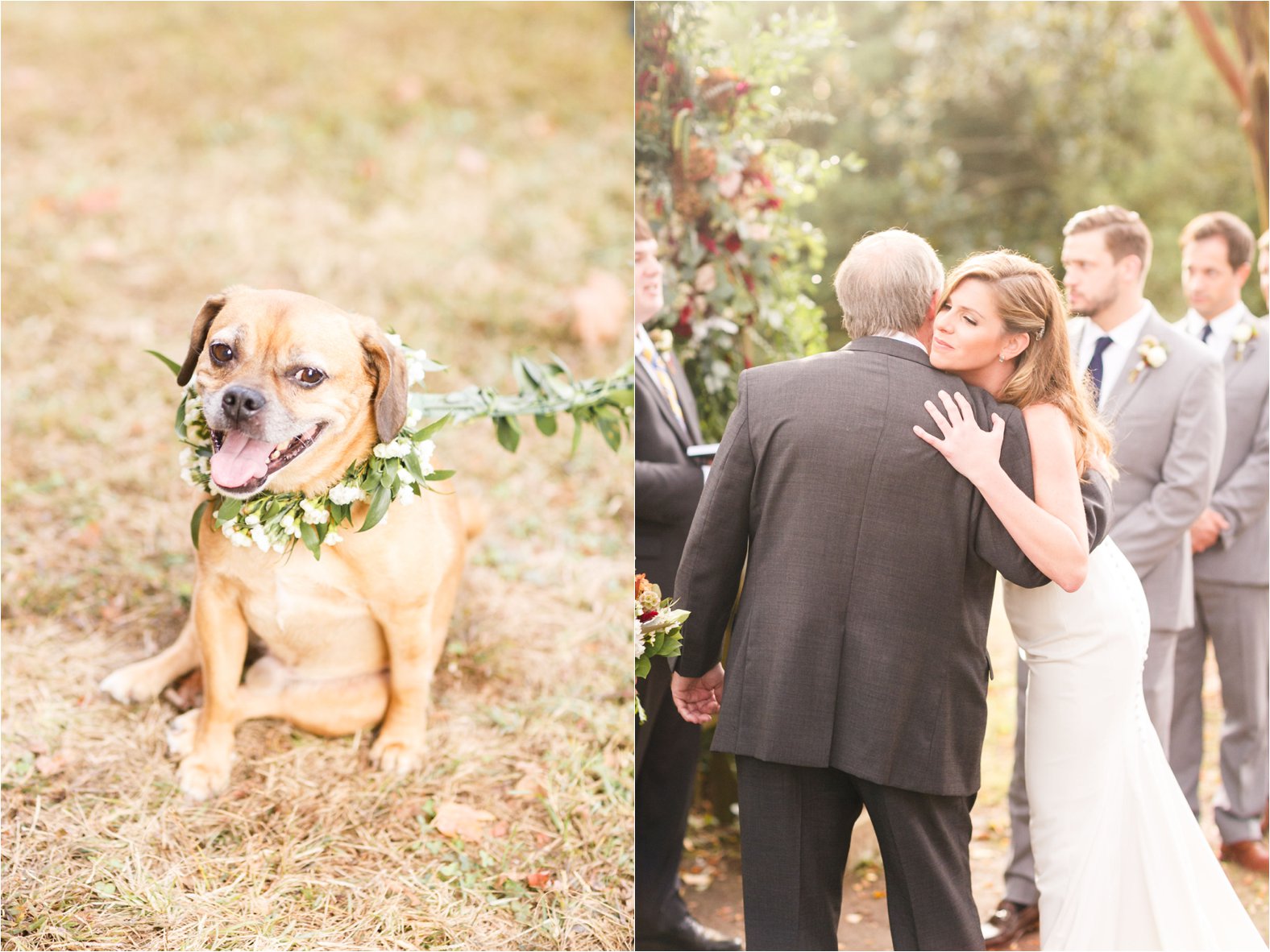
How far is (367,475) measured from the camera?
10.1ft

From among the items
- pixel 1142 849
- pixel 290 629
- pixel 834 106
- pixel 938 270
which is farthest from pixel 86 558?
pixel 834 106

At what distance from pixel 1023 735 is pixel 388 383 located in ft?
8.44

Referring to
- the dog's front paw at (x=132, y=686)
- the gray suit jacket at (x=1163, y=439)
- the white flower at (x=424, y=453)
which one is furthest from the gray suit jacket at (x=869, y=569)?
the dog's front paw at (x=132, y=686)

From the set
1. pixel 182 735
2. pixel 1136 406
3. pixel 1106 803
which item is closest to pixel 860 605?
pixel 1106 803

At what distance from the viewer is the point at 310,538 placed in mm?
2988

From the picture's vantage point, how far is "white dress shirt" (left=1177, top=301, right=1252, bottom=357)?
414 cm

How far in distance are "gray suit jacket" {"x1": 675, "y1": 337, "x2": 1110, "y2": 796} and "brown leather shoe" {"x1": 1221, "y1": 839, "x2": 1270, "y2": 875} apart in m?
2.36

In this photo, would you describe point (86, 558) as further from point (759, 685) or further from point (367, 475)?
point (759, 685)

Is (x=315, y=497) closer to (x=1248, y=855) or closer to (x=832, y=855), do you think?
(x=832, y=855)

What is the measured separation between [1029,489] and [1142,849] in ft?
3.76

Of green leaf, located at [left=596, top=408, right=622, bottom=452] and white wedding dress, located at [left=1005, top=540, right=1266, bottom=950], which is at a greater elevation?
green leaf, located at [left=596, top=408, right=622, bottom=452]

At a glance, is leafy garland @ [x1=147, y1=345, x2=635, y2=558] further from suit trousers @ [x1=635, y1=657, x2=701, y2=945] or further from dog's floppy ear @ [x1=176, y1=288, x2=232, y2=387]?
suit trousers @ [x1=635, y1=657, x2=701, y2=945]

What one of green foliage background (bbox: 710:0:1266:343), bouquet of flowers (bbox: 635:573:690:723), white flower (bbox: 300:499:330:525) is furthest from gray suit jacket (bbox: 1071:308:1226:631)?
green foliage background (bbox: 710:0:1266:343)

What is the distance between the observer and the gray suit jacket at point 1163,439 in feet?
11.7
